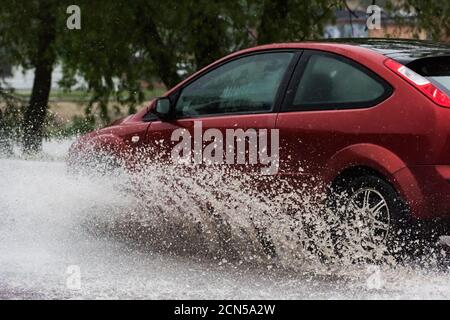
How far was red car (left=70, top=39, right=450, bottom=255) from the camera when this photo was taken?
7.02 metres

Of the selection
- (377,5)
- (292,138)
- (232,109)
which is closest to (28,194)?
(232,109)

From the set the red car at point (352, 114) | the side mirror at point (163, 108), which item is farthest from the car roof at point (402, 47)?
the side mirror at point (163, 108)

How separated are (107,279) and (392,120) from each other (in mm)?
2172

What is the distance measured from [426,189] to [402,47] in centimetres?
133

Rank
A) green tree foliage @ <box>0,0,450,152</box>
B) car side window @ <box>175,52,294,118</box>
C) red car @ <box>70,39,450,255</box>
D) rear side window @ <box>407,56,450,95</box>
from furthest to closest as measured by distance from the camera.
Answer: green tree foliage @ <box>0,0,450,152</box>
car side window @ <box>175,52,294,118</box>
rear side window @ <box>407,56,450,95</box>
red car @ <box>70,39,450,255</box>

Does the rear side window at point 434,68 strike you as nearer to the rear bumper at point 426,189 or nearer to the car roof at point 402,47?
the car roof at point 402,47

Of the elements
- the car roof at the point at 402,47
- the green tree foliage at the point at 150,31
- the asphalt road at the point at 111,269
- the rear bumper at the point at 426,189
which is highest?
the green tree foliage at the point at 150,31

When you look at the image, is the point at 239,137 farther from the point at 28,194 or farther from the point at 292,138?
the point at 28,194

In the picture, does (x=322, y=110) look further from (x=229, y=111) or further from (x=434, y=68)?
(x=229, y=111)

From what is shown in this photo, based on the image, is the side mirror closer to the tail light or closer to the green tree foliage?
the tail light

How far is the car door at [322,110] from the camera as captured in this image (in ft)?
24.2

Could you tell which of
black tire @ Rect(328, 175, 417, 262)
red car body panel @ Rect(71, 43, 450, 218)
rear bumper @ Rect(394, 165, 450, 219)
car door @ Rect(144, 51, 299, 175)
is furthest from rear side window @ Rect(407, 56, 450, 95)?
car door @ Rect(144, 51, 299, 175)

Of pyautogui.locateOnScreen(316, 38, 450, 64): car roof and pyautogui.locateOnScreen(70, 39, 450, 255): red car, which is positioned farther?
pyautogui.locateOnScreen(316, 38, 450, 64): car roof

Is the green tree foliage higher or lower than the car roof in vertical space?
higher
